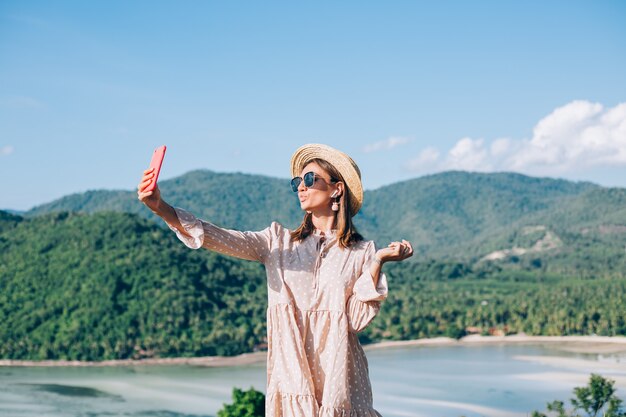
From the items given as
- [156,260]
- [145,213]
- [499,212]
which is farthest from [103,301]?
[499,212]

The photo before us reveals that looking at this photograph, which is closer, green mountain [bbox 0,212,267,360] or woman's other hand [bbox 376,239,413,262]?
woman's other hand [bbox 376,239,413,262]

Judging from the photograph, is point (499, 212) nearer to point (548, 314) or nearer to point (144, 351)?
point (548, 314)

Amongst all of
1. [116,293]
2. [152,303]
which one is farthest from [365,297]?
[116,293]

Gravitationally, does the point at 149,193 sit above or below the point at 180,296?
below

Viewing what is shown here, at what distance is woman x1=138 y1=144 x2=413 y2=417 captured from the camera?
2129 millimetres

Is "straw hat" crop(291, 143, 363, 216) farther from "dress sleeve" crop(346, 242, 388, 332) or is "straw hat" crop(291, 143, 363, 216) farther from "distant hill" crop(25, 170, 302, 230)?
"distant hill" crop(25, 170, 302, 230)

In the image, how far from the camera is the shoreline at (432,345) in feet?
79.0

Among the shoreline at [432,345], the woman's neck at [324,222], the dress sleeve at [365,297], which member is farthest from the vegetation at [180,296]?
the dress sleeve at [365,297]

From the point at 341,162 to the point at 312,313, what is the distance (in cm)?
39

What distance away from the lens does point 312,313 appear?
222cm

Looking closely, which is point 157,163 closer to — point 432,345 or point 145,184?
point 145,184

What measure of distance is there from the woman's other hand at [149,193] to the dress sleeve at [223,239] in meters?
0.07

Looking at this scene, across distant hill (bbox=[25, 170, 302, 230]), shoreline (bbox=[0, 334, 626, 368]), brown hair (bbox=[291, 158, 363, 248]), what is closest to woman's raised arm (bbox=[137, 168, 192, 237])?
brown hair (bbox=[291, 158, 363, 248])

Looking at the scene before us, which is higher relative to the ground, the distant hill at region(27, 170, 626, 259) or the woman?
the distant hill at region(27, 170, 626, 259)
